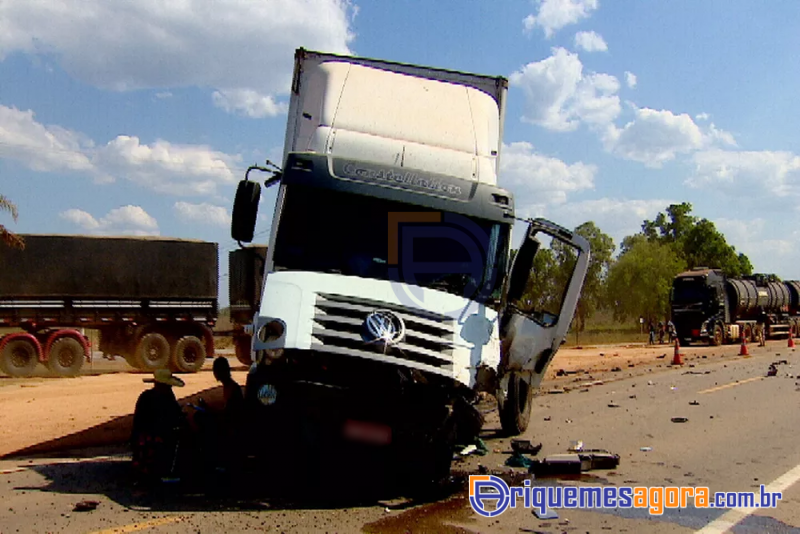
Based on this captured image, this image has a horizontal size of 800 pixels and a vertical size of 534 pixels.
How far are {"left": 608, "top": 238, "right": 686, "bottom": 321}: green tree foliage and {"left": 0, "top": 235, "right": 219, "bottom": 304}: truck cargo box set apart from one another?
147 ft

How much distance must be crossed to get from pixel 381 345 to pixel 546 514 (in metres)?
1.80

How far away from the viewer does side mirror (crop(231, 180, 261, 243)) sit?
24.7 ft

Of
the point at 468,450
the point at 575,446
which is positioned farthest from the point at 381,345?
the point at 575,446

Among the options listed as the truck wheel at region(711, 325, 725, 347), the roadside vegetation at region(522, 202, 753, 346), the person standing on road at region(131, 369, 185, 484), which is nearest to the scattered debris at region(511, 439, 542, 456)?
the person standing on road at region(131, 369, 185, 484)

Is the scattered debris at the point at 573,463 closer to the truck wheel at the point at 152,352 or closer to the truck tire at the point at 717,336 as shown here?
the truck wheel at the point at 152,352

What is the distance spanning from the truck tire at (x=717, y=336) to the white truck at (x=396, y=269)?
1131 inches

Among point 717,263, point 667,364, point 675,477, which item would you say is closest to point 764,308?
point 667,364

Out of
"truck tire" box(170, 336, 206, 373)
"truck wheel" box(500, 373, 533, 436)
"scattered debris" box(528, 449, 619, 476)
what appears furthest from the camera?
"truck tire" box(170, 336, 206, 373)

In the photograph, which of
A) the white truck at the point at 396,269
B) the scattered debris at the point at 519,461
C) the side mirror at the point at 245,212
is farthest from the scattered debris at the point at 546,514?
the side mirror at the point at 245,212

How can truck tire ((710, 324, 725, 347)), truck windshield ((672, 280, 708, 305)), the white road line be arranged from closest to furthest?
the white road line → truck tire ((710, 324, 725, 347)) → truck windshield ((672, 280, 708, 305))

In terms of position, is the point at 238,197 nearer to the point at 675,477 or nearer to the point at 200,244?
the point at 675,477

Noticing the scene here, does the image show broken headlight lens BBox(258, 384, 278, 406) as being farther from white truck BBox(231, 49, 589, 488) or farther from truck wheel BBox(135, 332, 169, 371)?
truck wheel BBox(135, 332, 169, 371)

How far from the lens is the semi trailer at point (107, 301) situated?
20.4m

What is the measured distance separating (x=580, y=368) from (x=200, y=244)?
37.6ft
